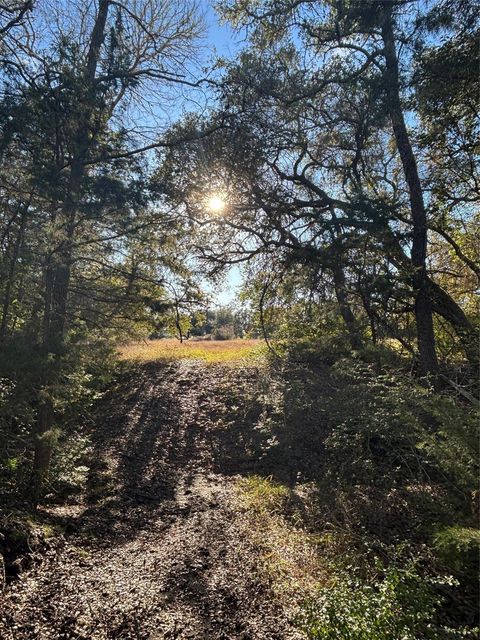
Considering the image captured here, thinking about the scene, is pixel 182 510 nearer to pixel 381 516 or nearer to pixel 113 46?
pixel 381 516

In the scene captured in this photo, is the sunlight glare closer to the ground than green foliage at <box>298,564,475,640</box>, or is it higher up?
higher up

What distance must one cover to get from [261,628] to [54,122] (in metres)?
5.54

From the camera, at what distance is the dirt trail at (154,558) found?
2.60 m

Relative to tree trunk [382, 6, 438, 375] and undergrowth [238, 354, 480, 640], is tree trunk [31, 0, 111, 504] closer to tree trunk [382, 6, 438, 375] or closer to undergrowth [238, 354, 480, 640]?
undergrowth [238, 354, 480, 640]

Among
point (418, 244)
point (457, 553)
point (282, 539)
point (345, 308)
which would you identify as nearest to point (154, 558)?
point (282, 539)

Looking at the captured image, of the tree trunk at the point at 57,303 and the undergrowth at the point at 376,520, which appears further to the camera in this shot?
the tree trunk at the point at 57,303

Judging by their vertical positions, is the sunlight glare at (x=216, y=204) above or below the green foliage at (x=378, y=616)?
above

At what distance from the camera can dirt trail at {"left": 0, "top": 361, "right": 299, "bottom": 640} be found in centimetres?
260

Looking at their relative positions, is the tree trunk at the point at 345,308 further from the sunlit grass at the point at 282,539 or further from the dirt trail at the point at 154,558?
the dirt trail at the point at 154,558

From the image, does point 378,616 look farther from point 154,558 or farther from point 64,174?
point 64,174

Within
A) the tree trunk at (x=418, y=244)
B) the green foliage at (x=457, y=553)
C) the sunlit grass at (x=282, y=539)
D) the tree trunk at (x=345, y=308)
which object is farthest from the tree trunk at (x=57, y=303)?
the tree trunk at (x=418, y=244)

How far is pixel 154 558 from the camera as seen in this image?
3.59m

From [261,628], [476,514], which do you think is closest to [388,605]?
[261,628]

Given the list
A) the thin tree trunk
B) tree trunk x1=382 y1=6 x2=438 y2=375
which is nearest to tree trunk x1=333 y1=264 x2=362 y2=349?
tree trunk x1=382 y1=6 x2=438 y2=375
